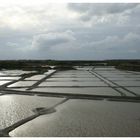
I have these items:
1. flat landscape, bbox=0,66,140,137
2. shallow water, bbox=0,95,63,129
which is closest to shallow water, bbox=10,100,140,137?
flat landscape, bbox=0,66,140,137

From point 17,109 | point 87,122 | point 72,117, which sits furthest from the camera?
point 17,109

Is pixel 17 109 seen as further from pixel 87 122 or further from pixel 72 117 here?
pixel 87 122

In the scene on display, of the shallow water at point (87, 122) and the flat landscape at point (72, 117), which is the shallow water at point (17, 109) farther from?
the shallow water at point (87, 122)

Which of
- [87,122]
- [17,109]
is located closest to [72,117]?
[87,122]

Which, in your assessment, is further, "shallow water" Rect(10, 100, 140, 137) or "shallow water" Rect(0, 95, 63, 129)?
"shallow water" Rect(0, 95, 63, 129)

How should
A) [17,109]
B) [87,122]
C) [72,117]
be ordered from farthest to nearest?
[17,109] < [72,117] < [87,122]

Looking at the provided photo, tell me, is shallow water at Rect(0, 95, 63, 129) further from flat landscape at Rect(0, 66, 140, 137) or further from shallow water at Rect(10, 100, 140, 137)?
shallow water at Rect(10, 100, 140, 137)

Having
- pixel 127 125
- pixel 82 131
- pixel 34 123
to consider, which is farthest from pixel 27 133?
pixel 127 125

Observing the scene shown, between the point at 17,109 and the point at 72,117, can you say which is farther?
the point at 17,109

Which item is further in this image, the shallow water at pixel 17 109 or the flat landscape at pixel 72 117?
the shallow water at pixel 17 109

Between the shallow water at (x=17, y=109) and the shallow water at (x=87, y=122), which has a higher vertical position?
the shallow water at (x=17, y=109)

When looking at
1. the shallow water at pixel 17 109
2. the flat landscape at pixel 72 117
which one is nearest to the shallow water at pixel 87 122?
the flat landscape at pixel 72 117

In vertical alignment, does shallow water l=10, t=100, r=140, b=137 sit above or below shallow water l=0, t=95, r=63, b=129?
below
